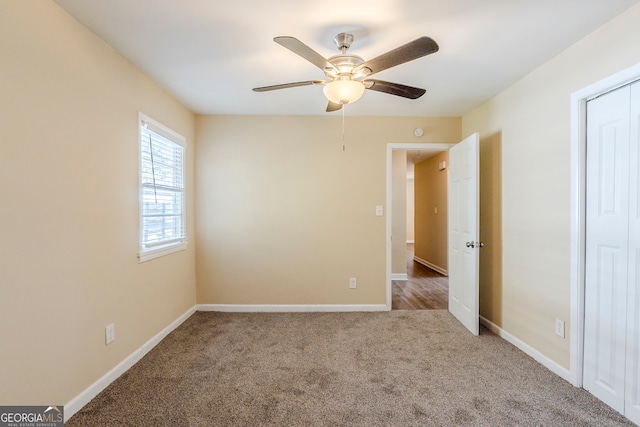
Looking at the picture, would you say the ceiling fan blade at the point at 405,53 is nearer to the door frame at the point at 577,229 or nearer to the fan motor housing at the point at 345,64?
the fan motor housing at the point at 345,64

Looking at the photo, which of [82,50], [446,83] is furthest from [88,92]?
[446,83]

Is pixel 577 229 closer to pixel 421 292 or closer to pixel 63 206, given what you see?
pixel 421 292

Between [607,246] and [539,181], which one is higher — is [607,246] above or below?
below

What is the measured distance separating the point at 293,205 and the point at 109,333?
6.94 ft

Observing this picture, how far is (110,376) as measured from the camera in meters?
2.09

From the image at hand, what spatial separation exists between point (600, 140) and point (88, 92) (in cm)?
329

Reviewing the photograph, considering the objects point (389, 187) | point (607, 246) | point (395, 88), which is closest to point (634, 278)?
point (607, 246)

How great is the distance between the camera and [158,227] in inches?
110

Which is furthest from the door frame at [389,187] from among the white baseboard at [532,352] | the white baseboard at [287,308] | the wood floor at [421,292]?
the white baseboard at [532,352]

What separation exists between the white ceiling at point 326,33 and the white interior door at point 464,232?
709mm

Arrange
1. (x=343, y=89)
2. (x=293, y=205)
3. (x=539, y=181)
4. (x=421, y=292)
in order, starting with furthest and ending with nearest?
(x=421, y=292)
(x=293, y=205)
(x=539, y=181)
(x=343, y=89)

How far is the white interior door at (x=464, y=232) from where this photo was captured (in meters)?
2.89

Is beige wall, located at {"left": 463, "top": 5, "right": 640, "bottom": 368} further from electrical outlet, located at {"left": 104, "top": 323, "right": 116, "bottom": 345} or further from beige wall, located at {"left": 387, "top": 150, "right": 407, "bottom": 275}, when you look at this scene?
electrical outlet, located at {"left": 104, "top": 323, "right": 116, "bottom": 345}

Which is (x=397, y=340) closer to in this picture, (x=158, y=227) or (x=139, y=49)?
(x=158, y=227)
